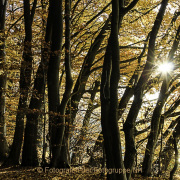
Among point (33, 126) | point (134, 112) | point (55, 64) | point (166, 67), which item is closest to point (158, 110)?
point (166, 67)

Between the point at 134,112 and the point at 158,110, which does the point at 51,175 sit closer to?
the point at 134,112

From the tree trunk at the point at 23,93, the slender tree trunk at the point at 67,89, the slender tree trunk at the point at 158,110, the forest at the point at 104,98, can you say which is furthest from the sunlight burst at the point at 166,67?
the tree trunk at the point at 23,93

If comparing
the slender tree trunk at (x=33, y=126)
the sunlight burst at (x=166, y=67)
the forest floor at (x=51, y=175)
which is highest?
the sunlight burst at (x=166, y=67)

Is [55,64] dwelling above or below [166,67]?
above

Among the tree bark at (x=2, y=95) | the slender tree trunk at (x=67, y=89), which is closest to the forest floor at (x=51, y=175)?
the slender tree trunk at (x=67, y=89)

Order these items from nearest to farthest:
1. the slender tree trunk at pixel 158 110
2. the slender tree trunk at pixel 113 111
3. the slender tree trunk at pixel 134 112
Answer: the slender tree trunk at pixel 113 111 < the slender tree trunk at pixel 134 112 < the slender tree trunk at pixel 158 110

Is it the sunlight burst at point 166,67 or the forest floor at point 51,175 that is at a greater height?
the sunlight burst at point 166,67

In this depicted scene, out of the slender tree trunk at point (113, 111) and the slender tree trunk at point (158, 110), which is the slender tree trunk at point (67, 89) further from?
the slender tree trunk at point (158, 110)

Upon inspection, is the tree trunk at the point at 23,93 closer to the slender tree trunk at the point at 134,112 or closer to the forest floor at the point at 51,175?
the forest floor at the point at 51,175

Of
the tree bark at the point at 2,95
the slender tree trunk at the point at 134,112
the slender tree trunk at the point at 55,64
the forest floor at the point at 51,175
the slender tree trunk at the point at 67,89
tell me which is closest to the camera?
the slender tree trunk at the point at 134,112

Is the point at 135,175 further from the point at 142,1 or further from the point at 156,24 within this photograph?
the point at 142,1

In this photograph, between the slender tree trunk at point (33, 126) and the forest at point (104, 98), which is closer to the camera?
the forest at point (104, 98)

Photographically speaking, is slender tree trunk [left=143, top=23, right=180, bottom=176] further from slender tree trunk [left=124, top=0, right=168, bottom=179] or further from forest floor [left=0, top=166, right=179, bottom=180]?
slender tree trunk [left=124, top=0, right=168, bottom=179]

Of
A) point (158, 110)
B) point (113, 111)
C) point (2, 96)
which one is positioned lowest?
point (113, 111)
